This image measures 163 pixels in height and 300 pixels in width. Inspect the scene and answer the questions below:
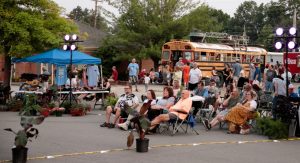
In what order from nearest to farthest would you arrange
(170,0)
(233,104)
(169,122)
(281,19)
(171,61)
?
1. (169,122)
2. (233,104)
3. (171,61)
4. (170,0)
5. (281,19)

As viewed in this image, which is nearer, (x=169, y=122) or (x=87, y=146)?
(x=87, y=146)

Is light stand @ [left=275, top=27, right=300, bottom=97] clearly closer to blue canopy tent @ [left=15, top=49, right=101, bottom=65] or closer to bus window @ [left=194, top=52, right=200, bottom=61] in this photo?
blue canopy tent @ [left=15, top=49, right=101, bottom=65]

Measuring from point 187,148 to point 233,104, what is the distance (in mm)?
3829

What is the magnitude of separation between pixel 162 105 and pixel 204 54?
2020 centimetres

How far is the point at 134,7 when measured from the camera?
41344mm

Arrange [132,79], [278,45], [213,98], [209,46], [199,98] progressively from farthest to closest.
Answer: [209,46], [132,79], [213,98], [199,98], [278,45]

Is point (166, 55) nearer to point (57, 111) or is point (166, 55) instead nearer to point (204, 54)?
point (204, 54)

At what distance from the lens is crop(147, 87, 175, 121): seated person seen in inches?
498

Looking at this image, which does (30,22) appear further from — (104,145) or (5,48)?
(104,145)

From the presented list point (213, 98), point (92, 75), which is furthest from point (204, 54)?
point (213, 98)

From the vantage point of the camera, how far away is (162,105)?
1308 cm

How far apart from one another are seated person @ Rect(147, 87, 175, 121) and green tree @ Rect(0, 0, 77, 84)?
307 inches

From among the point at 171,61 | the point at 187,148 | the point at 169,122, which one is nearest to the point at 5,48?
the point at 169,122

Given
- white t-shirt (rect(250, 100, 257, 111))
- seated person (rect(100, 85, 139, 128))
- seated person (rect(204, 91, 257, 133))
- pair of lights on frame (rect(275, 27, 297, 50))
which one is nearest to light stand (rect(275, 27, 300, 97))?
pair of lights on frame (rect(275, 27, 297, 50))
